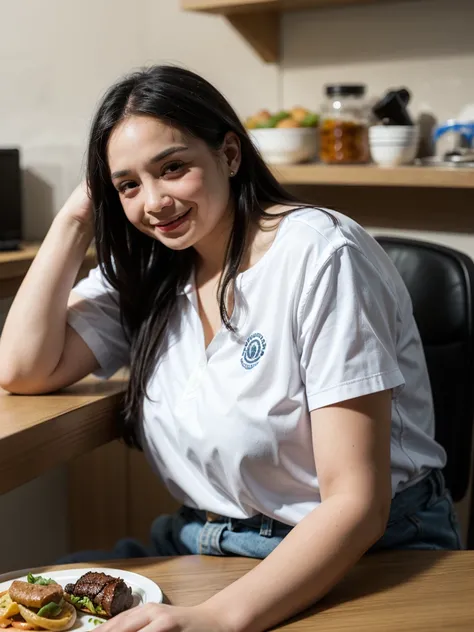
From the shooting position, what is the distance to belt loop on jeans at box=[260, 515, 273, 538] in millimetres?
1264

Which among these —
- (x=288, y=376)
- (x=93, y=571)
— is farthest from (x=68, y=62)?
(x=93, y=571)

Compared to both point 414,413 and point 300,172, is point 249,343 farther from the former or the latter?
point 300,172

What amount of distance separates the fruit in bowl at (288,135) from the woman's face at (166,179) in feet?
2.63

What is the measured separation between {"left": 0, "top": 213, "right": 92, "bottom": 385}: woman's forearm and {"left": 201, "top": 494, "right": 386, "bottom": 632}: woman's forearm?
0.52 metres

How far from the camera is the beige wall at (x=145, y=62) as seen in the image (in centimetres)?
202

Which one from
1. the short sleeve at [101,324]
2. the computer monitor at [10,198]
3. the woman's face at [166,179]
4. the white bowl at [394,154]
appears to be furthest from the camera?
the computer monitor at [10,198]

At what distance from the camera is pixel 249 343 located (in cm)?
124

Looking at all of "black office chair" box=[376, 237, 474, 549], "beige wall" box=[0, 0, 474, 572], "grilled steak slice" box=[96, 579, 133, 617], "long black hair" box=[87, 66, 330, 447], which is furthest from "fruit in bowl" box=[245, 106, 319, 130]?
"grilled steak slice" box=[96, 579, 133, 617]

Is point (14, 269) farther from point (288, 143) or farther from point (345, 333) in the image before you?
point (345, 333)

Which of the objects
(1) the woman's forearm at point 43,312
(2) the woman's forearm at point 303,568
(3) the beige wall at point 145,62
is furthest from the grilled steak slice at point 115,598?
(3) the beige wall at point 145,62

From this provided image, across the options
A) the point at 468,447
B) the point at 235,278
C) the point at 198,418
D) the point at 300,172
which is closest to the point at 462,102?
the point at 300,172

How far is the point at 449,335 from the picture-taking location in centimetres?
152

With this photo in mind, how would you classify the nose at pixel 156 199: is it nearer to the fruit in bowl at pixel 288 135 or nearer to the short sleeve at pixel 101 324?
the short sleeve at pixel 101 324

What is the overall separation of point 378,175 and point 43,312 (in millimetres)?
866
